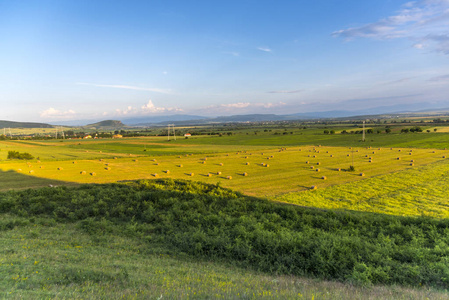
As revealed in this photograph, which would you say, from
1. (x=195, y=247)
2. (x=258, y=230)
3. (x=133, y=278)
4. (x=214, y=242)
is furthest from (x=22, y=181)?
(x=258, y=230)

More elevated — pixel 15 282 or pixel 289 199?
pixel 15 282

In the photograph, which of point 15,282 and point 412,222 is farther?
point 412,222

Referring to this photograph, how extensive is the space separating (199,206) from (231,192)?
13.7 feet

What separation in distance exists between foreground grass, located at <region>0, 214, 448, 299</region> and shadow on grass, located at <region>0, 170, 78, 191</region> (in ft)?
61.2

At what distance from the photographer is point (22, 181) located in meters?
28.3

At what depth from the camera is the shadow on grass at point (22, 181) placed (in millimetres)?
25844

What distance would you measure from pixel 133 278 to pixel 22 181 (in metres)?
29.2

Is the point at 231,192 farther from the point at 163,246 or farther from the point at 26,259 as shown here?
the point at 26,259

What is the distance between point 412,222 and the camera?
Result: 13.8m

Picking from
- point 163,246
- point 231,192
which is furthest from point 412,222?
→ point 163,246

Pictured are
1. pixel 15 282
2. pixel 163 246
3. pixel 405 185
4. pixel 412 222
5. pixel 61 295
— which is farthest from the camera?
pixel 405 185

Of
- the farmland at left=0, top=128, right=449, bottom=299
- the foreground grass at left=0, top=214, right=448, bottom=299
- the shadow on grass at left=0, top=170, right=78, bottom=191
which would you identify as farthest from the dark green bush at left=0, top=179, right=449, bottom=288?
the shadow on grass at left=0, top=170, right=78, bottom=191

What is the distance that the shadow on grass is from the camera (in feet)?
84.8

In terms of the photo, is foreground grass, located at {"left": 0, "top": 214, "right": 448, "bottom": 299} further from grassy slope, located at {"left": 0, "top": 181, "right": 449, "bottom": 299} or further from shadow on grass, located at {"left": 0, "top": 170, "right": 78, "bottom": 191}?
shadow on grass, located at {"left": 0, "top": 170, "right": 78, "bottom": 191}
